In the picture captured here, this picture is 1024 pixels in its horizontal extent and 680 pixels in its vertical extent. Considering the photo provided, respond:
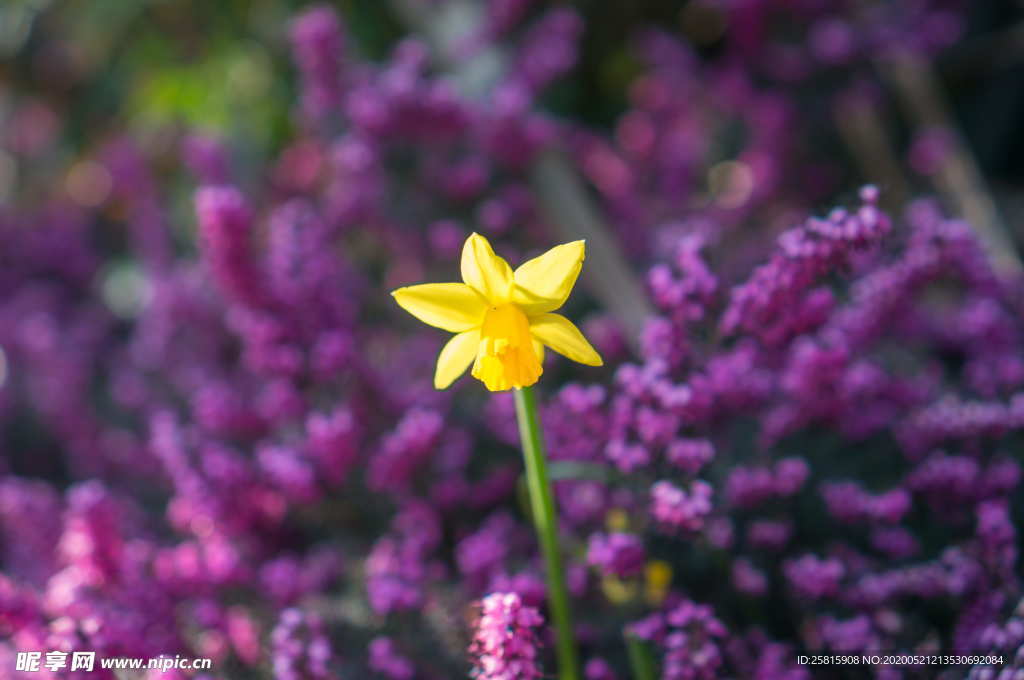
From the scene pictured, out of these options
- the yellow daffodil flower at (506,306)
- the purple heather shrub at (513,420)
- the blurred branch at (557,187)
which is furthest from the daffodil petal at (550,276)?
the blurred branch at (557,187)

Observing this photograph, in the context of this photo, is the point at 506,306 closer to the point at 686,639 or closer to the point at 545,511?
→ the point at 545,511

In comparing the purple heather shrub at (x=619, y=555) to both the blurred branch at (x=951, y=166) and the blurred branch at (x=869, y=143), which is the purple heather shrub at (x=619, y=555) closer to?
the blurred branch at (x=951, y=166)

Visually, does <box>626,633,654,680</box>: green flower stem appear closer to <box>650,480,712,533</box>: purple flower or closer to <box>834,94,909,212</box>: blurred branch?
<box>650,480,712,533</box>: purple flower

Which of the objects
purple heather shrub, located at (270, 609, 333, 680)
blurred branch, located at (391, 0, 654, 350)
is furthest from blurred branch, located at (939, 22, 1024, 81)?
purple heather shrub, located at (270, 609, 333, 680)

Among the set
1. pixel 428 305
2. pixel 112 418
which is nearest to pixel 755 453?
pixel 428 305

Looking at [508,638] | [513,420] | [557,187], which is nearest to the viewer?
[508,638]

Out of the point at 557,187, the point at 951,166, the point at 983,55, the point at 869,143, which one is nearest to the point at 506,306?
the point at 557,187
